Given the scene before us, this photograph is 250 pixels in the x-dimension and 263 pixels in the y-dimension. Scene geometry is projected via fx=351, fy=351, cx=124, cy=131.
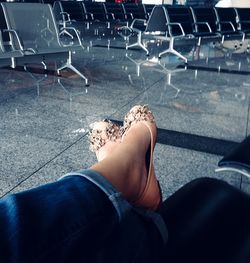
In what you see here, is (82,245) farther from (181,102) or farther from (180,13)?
(180,13)

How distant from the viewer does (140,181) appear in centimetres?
60

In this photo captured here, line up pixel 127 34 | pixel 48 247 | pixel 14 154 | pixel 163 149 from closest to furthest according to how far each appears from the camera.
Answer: pixel 48 247
pixel 14 154
pixel 163 149
pixel 127 34

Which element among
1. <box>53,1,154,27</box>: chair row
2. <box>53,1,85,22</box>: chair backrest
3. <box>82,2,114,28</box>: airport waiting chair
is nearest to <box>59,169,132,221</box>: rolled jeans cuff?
<box>53,1,154,27</box>: chair row

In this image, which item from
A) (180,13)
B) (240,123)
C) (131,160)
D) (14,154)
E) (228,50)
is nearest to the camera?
(131,160)

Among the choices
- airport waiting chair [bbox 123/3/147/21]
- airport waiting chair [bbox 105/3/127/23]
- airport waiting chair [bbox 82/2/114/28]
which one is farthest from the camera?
airport waiting chair [bbox 123/3/147/21]

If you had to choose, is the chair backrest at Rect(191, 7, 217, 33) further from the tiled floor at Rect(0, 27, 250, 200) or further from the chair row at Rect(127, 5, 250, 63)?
the tiled floor at Rect(0, 27, 250, 200)

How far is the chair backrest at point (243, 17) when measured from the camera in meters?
7.86

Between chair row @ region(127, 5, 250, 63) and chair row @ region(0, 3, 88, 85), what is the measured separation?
2.46 meters

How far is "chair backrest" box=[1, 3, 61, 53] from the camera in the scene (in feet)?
13.1

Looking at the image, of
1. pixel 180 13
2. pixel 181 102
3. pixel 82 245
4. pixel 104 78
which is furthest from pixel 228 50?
pixel 82 245

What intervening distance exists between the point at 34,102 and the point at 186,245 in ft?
9.04

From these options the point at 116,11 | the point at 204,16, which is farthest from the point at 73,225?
the point at 116,11

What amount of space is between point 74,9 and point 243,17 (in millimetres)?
3892

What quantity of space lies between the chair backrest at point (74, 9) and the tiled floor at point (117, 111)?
2576 millimetres
